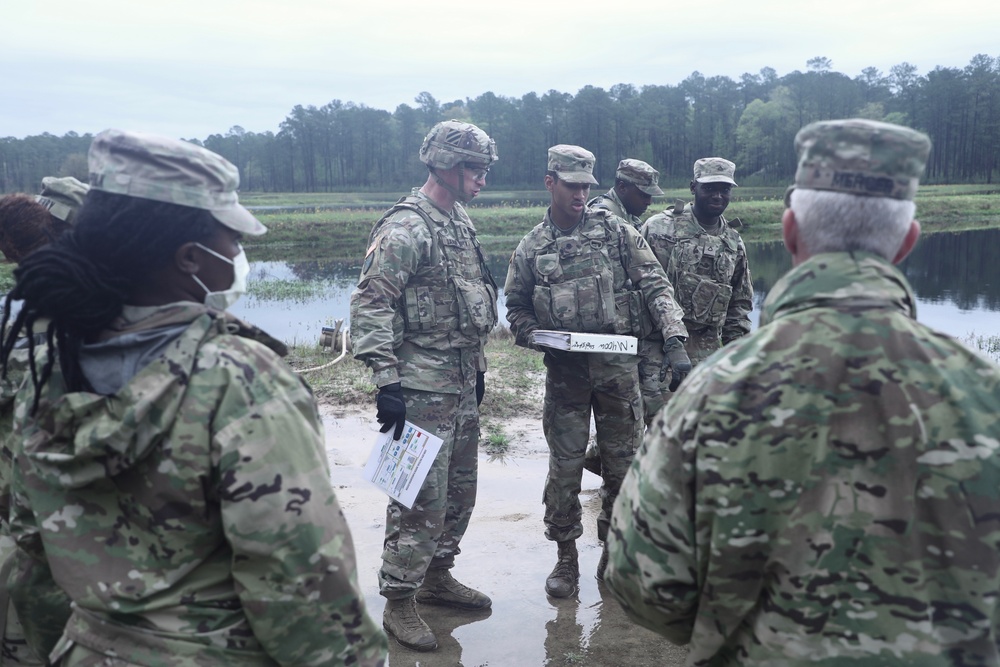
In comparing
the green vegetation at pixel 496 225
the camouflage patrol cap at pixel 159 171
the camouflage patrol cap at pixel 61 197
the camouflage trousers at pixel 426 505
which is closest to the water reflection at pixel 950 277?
the green vegetation at pixel 496 225

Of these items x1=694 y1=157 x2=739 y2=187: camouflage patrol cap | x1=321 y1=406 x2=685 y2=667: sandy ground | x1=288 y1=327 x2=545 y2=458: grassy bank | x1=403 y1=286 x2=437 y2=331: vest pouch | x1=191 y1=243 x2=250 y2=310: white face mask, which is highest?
x1=694 y1=157 x2=739 y2=187: camouflage patrol cap

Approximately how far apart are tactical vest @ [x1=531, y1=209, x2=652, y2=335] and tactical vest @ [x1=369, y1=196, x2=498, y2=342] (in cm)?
56

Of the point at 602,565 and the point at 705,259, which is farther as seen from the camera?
the point at 705,259

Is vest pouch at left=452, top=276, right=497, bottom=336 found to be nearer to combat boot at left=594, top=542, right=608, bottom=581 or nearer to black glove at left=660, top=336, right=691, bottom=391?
black glove at left=660, top=336, right=691, bottom=391

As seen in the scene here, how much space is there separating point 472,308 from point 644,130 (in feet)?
216

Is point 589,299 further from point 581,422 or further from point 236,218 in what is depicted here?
point 236,218

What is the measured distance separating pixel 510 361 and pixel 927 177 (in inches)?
2679

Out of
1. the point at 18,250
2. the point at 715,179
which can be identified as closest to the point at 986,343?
the point at 715,179

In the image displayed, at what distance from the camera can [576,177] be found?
4.78 metres

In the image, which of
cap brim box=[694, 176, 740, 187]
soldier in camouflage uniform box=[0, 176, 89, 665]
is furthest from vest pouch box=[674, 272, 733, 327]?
soldier in camouflage uniform box=[0, 176, 89, 665]

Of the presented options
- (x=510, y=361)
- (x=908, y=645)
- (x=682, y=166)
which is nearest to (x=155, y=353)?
(x=908, y=645)

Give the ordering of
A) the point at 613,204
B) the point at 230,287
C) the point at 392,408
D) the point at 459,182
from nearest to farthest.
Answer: the point at 230,287
the point at 392,408
the point at 459,182
the point at 613,204

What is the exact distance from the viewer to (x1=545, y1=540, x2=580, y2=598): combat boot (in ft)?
15.3

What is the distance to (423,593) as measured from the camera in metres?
4.62
